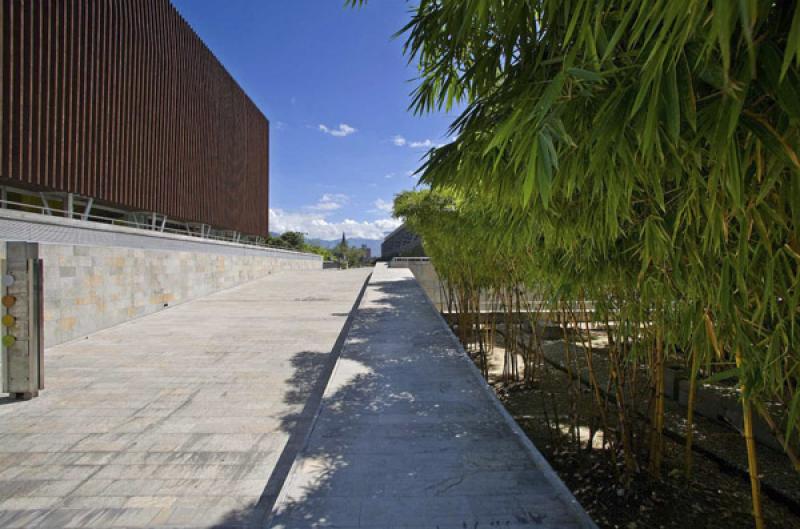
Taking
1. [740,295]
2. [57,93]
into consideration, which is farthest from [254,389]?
[57,93]

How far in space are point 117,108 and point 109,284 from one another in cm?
607

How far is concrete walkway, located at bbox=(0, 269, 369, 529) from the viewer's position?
6.29ft

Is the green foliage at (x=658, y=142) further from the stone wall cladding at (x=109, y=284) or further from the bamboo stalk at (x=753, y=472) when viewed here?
the stone wall cladding at (x=109, y=284)

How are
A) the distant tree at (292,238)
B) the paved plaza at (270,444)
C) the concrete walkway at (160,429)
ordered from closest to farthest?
the paved plaza at (270,444)
the concrete walkway at (160,429)
the distant tree at (292,238)

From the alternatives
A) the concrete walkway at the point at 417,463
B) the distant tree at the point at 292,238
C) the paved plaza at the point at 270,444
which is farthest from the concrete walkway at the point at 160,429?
the distant tree at the point at 292,238

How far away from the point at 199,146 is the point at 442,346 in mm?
12866

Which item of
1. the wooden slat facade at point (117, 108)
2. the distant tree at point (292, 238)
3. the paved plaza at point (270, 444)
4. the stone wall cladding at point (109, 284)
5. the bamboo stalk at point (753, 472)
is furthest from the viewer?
the distant tree at point (292, 238)

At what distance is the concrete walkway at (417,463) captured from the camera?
1647 millimetres

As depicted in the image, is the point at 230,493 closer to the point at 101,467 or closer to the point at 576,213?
the point at 101,467

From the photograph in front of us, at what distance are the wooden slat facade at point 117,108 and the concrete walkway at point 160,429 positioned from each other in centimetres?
488

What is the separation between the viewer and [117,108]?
9352 millimetres

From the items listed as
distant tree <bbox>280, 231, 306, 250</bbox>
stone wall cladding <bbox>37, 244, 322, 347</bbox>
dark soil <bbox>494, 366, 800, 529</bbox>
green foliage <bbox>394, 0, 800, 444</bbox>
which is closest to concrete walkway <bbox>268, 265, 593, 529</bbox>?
dark soil <bbox>494, 366, 800, 529</bbox>

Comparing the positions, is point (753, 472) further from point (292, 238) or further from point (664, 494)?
point (292, 238)

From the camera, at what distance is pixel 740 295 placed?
48.4 inches
